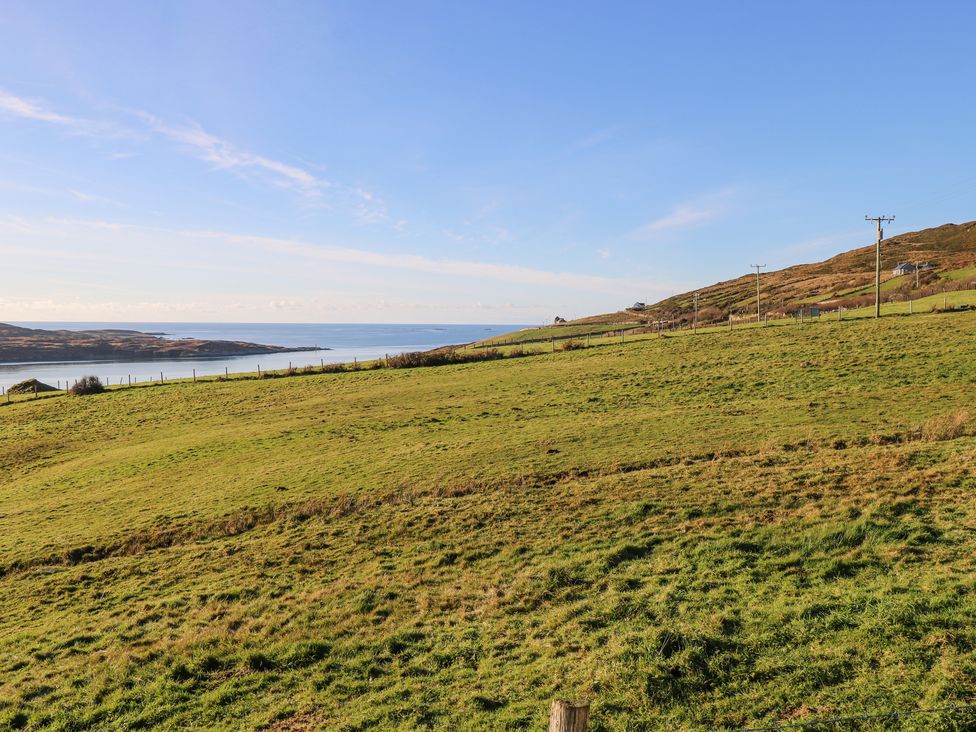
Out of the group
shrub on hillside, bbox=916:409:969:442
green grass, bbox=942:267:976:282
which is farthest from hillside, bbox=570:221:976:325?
shrub on hillside, bbox=916:409:969:442

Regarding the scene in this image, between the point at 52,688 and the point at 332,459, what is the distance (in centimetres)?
1853

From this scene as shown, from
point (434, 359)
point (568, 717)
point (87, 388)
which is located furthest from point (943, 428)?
point (87, 388)

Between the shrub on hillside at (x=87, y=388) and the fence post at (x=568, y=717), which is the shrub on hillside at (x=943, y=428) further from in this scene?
the shrub on hillside at (x=87, y=388)

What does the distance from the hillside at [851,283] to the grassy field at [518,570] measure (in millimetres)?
84840

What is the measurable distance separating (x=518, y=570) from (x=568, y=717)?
10.6 meters

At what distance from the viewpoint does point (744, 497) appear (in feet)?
59.7

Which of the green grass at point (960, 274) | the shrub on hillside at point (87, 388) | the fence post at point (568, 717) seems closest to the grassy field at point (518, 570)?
the fence post at point (568, 717)

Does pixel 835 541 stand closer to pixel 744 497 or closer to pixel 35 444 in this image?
pixel 744 497

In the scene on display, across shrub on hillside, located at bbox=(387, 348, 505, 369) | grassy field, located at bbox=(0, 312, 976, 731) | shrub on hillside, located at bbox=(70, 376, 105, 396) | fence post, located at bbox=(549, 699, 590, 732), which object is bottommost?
grassy field, located at bbox=(0, 312, 976, 731)

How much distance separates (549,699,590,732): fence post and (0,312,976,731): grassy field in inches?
165

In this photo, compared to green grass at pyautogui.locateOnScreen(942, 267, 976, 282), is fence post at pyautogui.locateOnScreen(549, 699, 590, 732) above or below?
below

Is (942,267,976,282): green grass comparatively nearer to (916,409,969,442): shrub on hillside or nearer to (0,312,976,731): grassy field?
(0,312,976,731): grassy field

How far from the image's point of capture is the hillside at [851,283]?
106250 mm

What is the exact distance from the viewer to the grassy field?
957 centimetres
